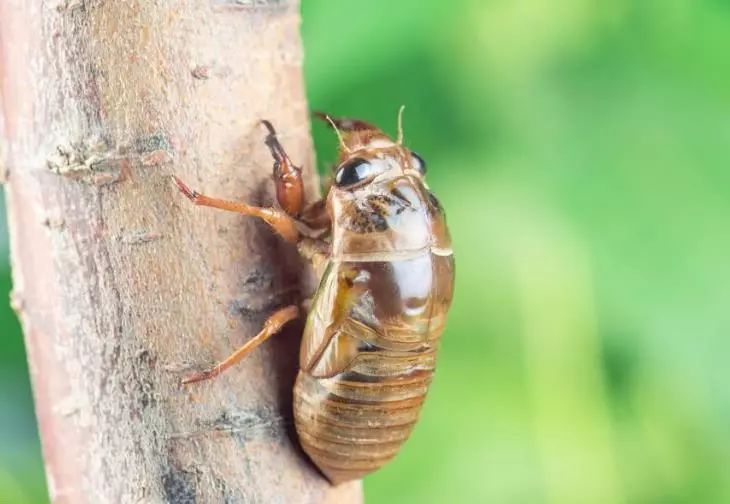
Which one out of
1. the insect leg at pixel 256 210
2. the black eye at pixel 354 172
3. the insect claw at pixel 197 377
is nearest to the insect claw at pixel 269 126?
the insect leg at pixel 256 210

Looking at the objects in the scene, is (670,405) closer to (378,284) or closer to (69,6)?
(378,284)

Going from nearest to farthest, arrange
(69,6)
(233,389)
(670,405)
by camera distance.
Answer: (69,6)
(233,389)
(670,405)

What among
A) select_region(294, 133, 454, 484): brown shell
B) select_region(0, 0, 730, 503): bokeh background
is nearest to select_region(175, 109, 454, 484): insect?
select_region(294, 133, 454, 484): brown shell

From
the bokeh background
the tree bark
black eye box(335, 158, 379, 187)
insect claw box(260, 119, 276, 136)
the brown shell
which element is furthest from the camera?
the bokeh background

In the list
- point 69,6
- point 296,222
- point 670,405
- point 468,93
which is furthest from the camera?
point 468,93

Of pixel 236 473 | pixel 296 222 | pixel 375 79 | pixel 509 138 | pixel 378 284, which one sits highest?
pixel 375 79

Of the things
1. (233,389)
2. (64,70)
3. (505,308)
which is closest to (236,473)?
(233,389)

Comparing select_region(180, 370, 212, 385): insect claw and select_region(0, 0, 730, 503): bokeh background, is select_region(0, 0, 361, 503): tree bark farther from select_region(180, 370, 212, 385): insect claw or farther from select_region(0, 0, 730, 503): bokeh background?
select_region(0, 0, 730, 503): bokeh background

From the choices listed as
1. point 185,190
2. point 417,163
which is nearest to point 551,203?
point 417,163
